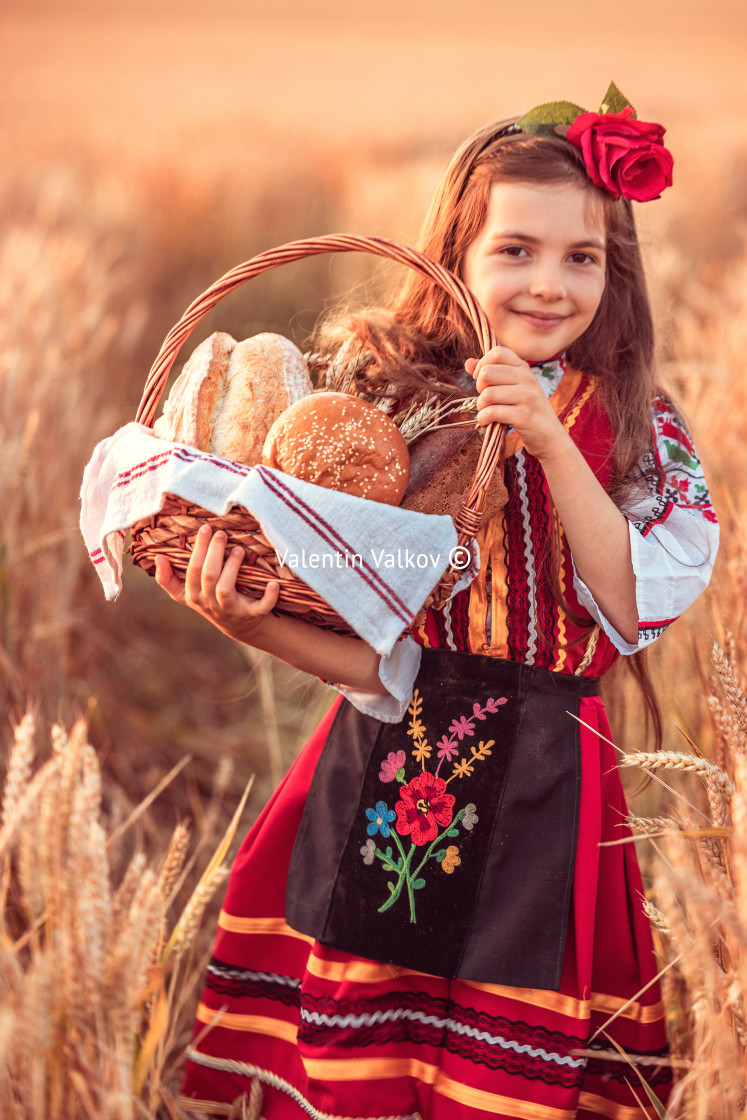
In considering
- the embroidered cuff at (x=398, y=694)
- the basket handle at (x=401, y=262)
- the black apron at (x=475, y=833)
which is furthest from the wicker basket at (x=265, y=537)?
the black apron at (x=475, y=833)

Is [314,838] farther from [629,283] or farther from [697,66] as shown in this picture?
[697,66]

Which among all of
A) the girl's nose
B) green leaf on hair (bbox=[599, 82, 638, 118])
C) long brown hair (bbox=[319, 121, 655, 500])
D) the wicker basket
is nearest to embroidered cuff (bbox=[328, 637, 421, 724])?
the wicker basket

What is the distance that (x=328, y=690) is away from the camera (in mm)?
1913

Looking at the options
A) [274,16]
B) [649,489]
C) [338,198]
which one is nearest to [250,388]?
[649,489]

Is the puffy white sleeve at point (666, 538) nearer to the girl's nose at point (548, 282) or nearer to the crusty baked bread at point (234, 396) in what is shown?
the girl's nose at point (548, 282)

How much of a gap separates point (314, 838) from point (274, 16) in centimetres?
2821

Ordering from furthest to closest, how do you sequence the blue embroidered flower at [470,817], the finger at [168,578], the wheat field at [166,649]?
1. the blue embroidered flower at [470,817]
2. the finger at [168,578]
3. the wheat field at [166,649]

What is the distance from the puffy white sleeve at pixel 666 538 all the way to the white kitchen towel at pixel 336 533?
277mm

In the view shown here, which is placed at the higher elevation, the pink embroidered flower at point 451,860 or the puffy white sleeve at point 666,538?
the puffy white sleeve at point 666,538

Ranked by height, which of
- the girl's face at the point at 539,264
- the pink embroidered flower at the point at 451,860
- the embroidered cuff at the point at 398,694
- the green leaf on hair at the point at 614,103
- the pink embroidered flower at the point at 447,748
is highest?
the green leaf on hair at the point at 614,103

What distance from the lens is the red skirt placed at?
103cm

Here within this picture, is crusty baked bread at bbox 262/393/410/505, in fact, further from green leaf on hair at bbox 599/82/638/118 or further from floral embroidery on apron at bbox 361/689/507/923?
green leaf on hair at bbox 599/82/638/118

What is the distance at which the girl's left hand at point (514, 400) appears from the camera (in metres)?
0.89

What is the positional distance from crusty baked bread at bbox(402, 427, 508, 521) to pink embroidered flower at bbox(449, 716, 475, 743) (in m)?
0.27
